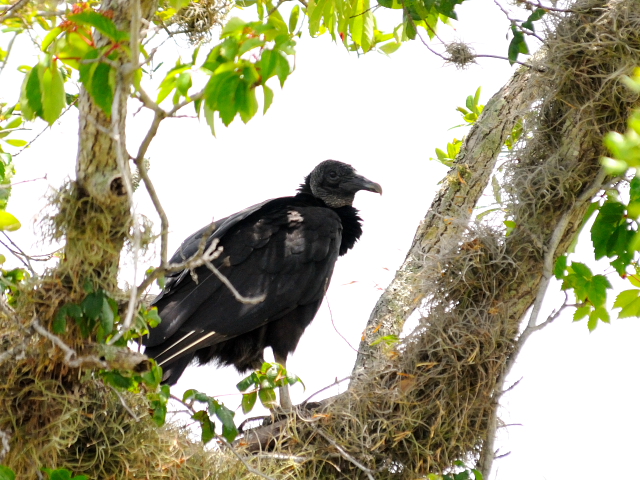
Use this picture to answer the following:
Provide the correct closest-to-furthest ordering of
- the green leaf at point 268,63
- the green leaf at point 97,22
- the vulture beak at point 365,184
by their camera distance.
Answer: the green leaf at point 97,22
the green leaf at point 268,63
the vulture beak at point 365,184

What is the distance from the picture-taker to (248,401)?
3.20 meters

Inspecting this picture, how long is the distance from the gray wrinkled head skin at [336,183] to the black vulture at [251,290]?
19.5 inches

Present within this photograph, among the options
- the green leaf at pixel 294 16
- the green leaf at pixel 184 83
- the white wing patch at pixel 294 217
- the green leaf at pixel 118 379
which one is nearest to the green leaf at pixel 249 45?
the green leaf at pixel 184 83

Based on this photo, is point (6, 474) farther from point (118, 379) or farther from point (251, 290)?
point (251, 290)

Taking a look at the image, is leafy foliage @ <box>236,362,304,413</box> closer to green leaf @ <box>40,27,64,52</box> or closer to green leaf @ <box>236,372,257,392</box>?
green leaf @ <box>236,372,257,392</box>

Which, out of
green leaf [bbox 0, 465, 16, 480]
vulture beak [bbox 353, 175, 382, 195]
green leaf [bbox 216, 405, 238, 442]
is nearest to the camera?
green leaf [bbox 0, 465, 16, 480]

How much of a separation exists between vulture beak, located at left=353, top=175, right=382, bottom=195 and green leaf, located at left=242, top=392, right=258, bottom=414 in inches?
81.5

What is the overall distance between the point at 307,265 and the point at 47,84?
2.59 m

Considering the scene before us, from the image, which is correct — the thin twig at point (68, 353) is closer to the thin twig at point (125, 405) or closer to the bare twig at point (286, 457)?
the thin twig at point (125, 405)

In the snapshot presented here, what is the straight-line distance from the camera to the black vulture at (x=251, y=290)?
12.6 feet

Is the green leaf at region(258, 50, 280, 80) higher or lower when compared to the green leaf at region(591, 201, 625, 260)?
lower

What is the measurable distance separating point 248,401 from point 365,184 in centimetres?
217

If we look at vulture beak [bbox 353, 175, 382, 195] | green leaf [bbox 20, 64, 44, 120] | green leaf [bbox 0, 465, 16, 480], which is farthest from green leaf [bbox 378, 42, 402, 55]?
green leaf [bbox 0, 465, 16, 480]

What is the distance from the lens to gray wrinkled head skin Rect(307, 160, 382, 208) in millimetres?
5078
